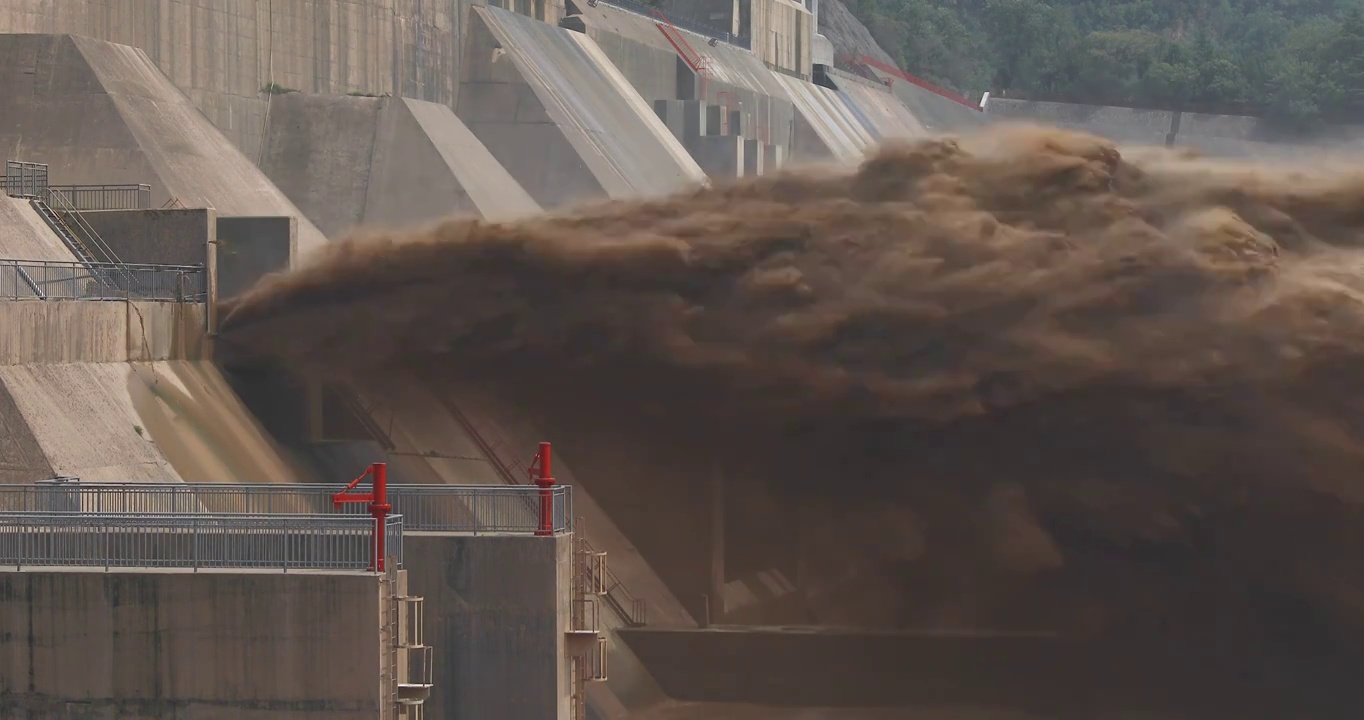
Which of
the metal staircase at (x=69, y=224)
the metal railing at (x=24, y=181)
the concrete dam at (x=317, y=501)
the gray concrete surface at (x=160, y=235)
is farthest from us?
the metal railing at (x=24, y=181)

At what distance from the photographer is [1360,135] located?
481ft

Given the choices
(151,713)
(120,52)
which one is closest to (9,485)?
(151,713)

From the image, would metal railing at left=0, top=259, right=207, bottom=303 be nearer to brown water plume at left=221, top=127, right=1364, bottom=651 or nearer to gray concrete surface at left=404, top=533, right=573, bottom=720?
brown water plume at left=221, top=127, right=1364, bottom=651

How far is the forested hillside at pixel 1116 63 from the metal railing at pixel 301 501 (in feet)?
454

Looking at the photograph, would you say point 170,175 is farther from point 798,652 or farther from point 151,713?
point 151,713

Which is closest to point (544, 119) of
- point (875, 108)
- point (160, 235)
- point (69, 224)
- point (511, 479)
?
point (69, 224)

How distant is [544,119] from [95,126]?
2189 centimetres

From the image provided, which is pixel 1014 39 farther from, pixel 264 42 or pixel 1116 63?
pixel 264 42

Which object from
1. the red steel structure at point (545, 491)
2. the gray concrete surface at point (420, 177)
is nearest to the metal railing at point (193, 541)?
the red steel structure at point (545, 491)

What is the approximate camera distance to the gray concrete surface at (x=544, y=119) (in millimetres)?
62969

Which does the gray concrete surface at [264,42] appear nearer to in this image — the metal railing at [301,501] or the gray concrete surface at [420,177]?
the gray concrete surface at [420,177]

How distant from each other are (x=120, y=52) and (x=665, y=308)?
59.6 ft

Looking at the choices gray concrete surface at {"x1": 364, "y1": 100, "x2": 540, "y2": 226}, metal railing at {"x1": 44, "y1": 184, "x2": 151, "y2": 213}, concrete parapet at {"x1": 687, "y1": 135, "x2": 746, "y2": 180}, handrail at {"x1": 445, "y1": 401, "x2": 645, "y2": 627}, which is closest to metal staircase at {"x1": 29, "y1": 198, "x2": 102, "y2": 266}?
metal railing at {"x1": 44, "y1": 184, "x2": 151, "y2": 213}

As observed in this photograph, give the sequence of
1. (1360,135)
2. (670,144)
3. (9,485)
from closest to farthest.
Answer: (9,485) < (670,144) < (1360,135)
